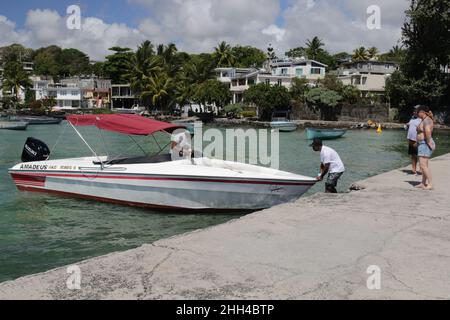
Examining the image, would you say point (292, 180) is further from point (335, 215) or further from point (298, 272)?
point (298, 272)

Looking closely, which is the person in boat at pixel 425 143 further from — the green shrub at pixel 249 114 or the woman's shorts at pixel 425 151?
the green shrub at pixel 249 114

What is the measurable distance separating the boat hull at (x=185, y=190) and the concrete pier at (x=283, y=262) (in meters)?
3.50

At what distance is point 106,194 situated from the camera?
14.4 m

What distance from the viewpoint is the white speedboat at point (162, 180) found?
12.9m

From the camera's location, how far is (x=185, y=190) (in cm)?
1323

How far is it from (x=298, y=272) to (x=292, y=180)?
7074 mm

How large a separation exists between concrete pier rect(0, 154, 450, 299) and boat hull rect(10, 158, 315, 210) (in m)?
3.50

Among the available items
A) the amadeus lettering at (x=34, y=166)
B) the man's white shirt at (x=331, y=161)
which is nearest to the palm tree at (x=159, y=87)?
the amadeus lettering at (x=34, y=166)

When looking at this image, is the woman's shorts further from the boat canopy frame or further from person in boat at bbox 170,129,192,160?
the boat canopy frame

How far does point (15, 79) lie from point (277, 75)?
6114cm

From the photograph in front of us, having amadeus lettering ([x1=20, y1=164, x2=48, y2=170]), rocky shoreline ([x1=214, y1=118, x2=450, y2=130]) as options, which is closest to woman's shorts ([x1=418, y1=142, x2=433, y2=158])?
amadeus lettering ([x1=20, y1=164, x2=48, y2=170])
